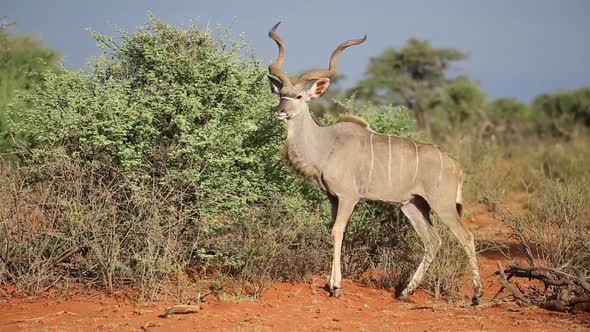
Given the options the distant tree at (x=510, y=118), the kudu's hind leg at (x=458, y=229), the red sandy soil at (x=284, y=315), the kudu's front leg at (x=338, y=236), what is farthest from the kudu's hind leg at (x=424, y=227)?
the distant tree at (x=510, y=118)

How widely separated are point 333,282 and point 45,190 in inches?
102

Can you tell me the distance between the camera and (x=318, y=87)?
23.2 ft

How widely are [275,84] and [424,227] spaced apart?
1.98 metres

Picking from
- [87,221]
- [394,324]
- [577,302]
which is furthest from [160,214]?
[577,302]

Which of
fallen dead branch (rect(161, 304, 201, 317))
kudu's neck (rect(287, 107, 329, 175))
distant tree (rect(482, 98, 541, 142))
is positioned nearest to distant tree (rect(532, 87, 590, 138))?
distant tree (rect(482, 98, 541, 142))

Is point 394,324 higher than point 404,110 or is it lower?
lower

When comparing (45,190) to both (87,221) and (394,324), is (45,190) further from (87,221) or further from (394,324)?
(394,324)

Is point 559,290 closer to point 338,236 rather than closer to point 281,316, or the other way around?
point 338,236

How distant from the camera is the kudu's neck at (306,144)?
678cm

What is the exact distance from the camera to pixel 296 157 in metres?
6.79

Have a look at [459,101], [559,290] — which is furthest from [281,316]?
[459,101]

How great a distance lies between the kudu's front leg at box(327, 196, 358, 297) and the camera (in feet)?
21.0

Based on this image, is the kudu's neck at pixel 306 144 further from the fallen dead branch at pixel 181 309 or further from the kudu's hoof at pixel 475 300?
the fallen dead branch at pixel 181 309

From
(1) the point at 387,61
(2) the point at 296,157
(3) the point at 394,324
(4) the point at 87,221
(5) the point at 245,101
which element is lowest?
(3) the point at 394,324
